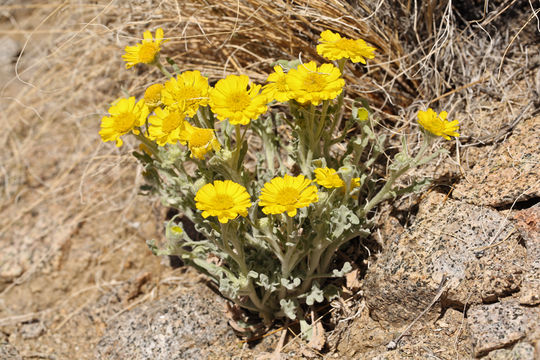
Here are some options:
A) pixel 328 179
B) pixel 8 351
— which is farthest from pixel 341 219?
pixel 8 351

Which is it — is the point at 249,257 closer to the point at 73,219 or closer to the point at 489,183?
the point at 489,183

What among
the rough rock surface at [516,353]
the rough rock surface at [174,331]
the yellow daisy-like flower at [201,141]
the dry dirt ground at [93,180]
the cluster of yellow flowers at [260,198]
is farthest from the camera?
the dry dirt ground at [93,180]

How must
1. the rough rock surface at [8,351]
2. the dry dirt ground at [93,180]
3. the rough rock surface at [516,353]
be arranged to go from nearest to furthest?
the rough rock surface at [516,353] < the dry dirt ground at [93,180] < the rough rock surface at [8,351]

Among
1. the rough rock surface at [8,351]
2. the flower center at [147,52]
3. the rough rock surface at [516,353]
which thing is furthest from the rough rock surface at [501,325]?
the rough rock surface at [8,351]

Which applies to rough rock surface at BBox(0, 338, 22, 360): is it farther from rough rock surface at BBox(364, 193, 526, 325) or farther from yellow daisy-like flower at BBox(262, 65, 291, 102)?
yellow daisy-like flower at BBox(262, 65, 291, 102)

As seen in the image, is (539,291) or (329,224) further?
(329,224)

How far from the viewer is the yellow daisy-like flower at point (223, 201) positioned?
1623 millimetres

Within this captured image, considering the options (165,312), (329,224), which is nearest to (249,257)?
(329,224)

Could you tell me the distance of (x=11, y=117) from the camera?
12.7 ft

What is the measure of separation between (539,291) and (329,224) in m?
0.76

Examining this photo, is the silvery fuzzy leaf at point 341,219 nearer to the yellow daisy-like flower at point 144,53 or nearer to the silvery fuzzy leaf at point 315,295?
the silvery fuzzy leaf at point 315,295

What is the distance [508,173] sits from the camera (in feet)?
6.60

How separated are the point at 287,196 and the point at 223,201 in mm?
215

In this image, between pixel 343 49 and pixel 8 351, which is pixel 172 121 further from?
pixel 8 351
